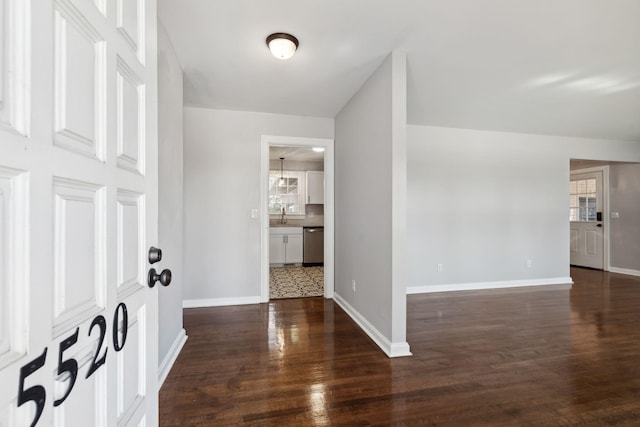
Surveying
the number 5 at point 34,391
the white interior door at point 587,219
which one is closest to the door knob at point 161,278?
the number 5 at point 34,391

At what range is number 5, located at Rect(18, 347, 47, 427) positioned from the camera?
1.49 feet

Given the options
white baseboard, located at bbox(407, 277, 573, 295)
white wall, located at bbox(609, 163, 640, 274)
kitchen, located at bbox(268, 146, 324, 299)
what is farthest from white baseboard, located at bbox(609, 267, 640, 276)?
kitchen, located at bbox(268, 146, 324, 299)

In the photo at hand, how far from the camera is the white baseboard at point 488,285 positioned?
4149 mm

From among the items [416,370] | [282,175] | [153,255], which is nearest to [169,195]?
[153,255]

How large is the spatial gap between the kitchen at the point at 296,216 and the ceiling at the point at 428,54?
88.7 inches

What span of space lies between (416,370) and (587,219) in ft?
20.5

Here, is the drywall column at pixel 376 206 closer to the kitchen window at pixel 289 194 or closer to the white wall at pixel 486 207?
the white wall at pixel 486 207

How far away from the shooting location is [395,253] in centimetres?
234

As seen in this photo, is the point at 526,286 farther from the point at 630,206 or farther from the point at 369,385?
the point at 369,385

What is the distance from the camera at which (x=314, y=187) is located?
6.68 meters

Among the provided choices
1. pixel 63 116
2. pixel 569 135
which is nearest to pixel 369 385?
pixel 63 116

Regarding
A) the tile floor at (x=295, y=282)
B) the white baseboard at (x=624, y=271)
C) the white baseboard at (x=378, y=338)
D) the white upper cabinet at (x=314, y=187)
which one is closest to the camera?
the white baseboard at (x=378, y=338)

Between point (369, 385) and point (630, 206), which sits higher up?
point (630, 206)

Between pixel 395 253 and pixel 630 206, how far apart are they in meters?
5.91
